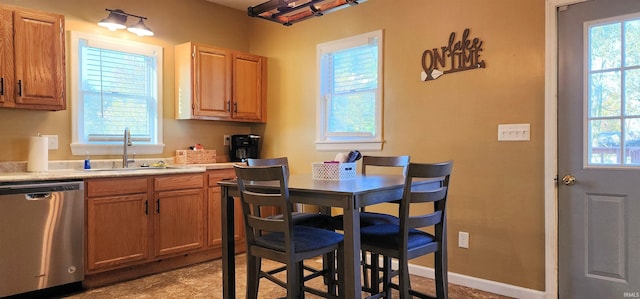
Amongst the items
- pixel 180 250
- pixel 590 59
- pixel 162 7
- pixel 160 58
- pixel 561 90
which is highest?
pixel 162 7

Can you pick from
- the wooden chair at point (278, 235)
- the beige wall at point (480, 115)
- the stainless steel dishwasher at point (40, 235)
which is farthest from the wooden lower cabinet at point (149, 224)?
the beige wall at point (480, 115)

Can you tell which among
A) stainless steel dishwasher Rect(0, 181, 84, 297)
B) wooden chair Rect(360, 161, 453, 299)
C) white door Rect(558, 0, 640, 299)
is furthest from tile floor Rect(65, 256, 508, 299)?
wooden chair Rect(360, 161, 453, 299)

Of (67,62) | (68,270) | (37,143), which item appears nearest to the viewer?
(68,270)

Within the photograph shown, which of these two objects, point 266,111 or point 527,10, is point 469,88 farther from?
point 266,111

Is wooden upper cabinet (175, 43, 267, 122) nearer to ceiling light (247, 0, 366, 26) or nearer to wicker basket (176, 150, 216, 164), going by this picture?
wicker basket (176, 150, 216, 164)

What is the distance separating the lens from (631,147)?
2555 mm

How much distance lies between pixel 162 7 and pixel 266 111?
5.00 ft

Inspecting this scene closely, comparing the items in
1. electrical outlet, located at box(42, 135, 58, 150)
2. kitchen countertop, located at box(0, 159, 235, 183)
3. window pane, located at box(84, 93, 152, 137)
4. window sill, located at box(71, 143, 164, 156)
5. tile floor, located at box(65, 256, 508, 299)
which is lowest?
tile floor, located at box(65, 256, 508, 299)

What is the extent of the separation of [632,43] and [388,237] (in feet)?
6.36

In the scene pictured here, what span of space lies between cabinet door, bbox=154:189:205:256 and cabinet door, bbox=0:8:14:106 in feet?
4.29

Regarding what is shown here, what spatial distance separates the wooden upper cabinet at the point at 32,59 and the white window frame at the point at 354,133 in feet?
7.42

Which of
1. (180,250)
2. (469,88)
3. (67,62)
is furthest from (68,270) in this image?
(469,88)

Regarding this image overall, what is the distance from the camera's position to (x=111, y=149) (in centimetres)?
394

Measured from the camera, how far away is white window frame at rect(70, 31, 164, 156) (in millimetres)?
3672
